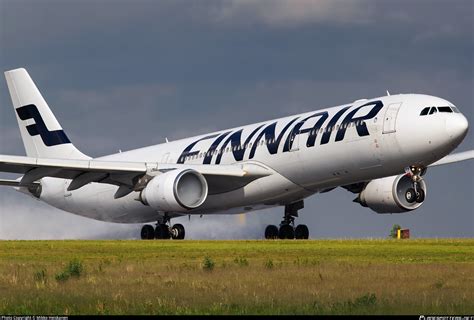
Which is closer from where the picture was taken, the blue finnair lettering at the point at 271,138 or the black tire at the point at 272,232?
the blue finnair lettering at the point at 271,138

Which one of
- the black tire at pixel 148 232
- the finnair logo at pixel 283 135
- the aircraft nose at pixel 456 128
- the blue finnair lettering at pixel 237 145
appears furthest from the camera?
the black tire at pixel 148 232

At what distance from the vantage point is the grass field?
15.8 metres

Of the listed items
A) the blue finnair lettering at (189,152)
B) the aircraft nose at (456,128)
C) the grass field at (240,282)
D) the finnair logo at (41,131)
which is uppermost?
the finnair logo at (41,131)

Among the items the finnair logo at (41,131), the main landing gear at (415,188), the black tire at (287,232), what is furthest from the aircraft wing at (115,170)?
the finnair logo at (41,131)

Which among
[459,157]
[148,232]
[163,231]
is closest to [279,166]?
[163,231]

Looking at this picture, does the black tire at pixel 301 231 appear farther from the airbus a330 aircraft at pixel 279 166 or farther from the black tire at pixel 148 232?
the black tire at pixel 148 232

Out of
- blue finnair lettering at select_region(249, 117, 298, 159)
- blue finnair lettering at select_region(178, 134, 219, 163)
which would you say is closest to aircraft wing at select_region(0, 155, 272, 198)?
blue finnair lettering at select_region(249, 117, 298, 159)

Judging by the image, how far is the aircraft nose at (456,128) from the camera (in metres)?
33.8

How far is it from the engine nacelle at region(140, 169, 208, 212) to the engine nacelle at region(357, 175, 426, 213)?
25.5ft

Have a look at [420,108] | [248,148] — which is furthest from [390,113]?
[248,148]

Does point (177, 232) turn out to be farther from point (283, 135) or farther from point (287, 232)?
point (283, 135)

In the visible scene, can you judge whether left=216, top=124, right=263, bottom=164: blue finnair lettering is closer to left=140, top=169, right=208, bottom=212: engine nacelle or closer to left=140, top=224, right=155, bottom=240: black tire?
left=140, top=169, right=208, bottom=212: engine nacelle

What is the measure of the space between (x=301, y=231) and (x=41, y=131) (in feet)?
52.7

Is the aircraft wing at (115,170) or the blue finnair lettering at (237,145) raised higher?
the blue finnair lettering at (237,145)
